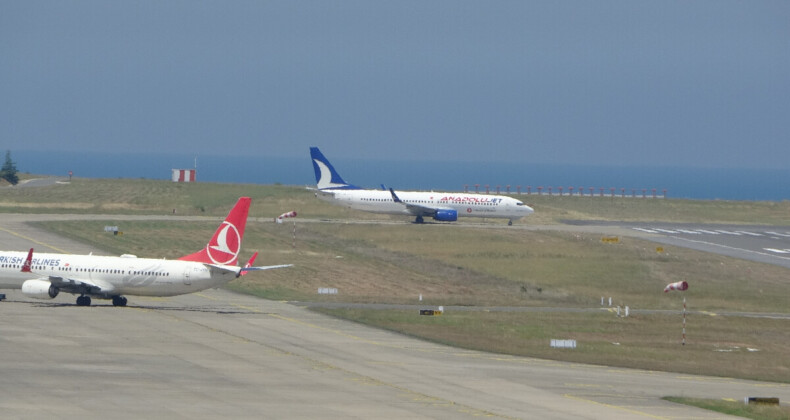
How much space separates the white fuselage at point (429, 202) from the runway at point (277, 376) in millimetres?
62972

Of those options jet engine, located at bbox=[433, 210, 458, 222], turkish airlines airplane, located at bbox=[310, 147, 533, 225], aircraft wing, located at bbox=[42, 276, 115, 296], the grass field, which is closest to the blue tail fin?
turkish airlines airplane, located at bbox=[310, 147, 533, 225]

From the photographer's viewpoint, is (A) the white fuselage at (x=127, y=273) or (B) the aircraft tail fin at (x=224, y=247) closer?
(A) the white fuselage at (x=127, y=273)

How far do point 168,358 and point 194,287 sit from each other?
602 inches

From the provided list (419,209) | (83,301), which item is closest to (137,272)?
(83,301)

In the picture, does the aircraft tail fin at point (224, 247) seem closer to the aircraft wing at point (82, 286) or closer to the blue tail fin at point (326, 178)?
the aircraft wing at point (82, 286)

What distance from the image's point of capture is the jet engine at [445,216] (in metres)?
127

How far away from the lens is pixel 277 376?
46.8 meters

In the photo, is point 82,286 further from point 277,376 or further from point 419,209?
point 419,209

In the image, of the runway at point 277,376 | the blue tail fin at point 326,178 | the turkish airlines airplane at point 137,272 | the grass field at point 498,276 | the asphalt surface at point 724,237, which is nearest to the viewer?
the runway at point 277,376

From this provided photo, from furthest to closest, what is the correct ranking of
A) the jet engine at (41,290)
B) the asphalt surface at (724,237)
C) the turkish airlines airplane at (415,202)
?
the turkish airlines airplane at (415,202)
the asphalt surface at (724,237)
the jet engine at (41,290)

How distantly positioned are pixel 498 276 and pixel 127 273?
1533 inches

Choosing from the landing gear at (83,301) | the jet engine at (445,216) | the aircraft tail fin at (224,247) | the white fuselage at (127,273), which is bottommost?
the landing gear at (83,301)

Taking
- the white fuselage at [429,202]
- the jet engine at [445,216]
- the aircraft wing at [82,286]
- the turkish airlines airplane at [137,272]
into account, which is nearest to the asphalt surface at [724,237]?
the white fuselage at [429,202]

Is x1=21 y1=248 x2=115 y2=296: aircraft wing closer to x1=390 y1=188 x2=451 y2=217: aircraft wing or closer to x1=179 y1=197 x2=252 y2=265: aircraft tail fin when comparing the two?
x1=179 y1=197 x2=252 y2=265: aircraft tail fin
